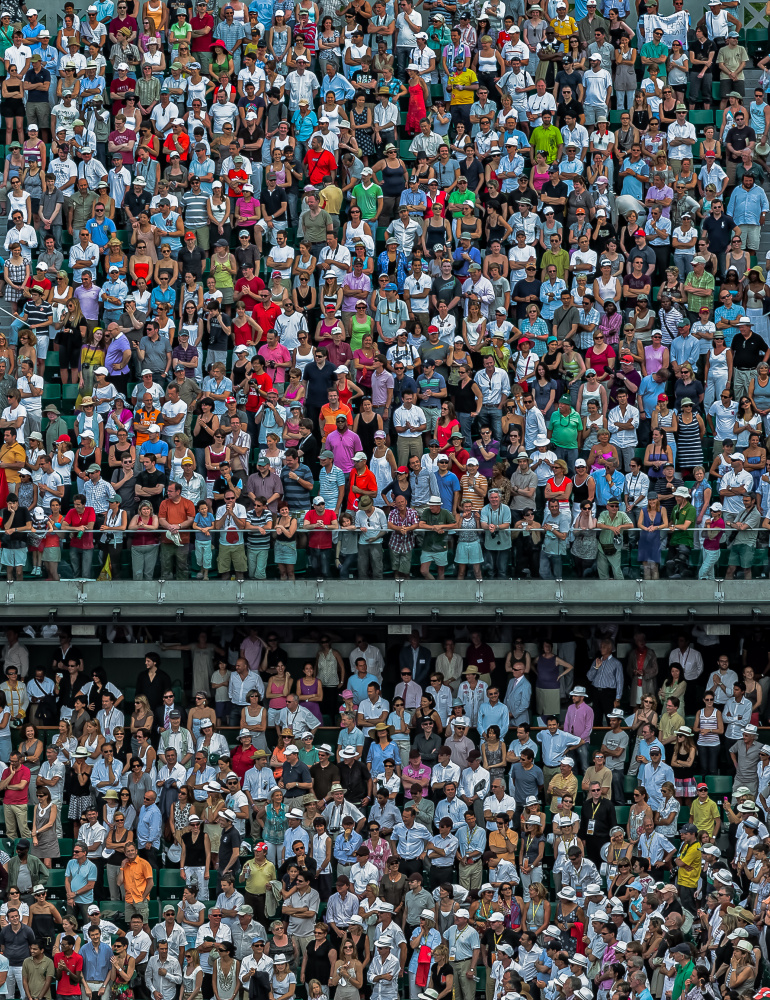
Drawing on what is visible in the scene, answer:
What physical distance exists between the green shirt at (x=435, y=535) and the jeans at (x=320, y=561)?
1.23 metres

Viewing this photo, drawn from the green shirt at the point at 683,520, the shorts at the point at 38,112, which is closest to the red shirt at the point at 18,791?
the green shirt at the point at 683,520

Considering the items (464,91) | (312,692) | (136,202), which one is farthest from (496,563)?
(464,91)

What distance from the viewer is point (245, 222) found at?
29.9 m

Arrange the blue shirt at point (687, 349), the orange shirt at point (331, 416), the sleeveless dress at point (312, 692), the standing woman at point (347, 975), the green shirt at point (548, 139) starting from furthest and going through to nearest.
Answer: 1. the green shirt at point (548, 139)
2. the blue shirt at point (687, 349)
3. the orange shirt at point (331, 416)
4. the sleeveless dress at point (312, 692)
5. the standing woman at point (347, 975)

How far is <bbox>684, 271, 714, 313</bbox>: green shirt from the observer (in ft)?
95.1

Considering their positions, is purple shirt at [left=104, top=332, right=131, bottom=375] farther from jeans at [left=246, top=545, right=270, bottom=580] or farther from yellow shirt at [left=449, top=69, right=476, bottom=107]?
yellow shirt at [left=449, top=69, right=476, bottom=107]

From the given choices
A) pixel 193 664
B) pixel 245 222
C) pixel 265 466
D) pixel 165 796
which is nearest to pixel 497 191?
pixel 245 222

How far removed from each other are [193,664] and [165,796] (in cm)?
274

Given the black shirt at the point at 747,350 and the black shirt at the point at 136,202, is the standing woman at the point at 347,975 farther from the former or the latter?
the black shirt at the point at 136,202

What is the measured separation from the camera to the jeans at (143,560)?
86.0ft

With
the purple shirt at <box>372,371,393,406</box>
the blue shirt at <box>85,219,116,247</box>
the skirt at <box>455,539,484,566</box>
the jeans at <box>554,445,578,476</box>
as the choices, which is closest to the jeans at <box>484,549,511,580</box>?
the skirt at <box>455,539,484,566</box>

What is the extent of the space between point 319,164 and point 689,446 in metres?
7.25

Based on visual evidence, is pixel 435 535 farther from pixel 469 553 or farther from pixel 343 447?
pixel 343 447

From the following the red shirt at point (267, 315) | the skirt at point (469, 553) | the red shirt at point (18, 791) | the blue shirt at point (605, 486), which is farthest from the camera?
the red shirt at point (267, 315)
